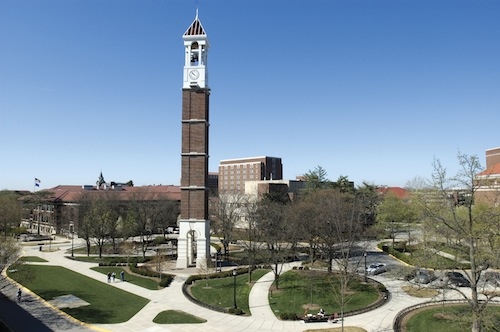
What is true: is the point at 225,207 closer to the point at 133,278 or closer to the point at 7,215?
the point at 133,278

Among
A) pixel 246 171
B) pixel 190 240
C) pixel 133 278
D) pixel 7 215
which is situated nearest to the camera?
pixel 133 278

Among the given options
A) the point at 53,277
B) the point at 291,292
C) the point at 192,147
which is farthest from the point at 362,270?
the point at 53,277

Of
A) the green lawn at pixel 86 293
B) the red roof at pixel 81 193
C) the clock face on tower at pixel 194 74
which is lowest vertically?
the green lawn at pixel 86 293

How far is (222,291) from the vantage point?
35.8 metres

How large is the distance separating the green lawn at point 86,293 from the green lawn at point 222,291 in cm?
501

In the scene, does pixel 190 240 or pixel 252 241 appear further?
pixel 252 241

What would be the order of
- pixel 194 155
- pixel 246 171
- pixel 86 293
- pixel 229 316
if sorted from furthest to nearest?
pixel 246 171 < pixel 194 155 < pixel 86 293 < pixel 229 316

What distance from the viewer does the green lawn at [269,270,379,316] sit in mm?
30703

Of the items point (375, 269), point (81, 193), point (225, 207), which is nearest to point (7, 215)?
point (81, 193)

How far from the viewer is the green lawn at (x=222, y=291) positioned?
1264 inches

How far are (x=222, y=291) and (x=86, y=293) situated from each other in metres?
11.9

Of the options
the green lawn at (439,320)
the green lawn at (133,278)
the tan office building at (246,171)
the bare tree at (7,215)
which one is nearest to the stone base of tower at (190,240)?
the green lawn at (133,278)

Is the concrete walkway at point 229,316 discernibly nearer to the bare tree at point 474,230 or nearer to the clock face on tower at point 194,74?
the bare tree at point 474,230

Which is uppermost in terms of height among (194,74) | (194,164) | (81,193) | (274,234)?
(194,74)
